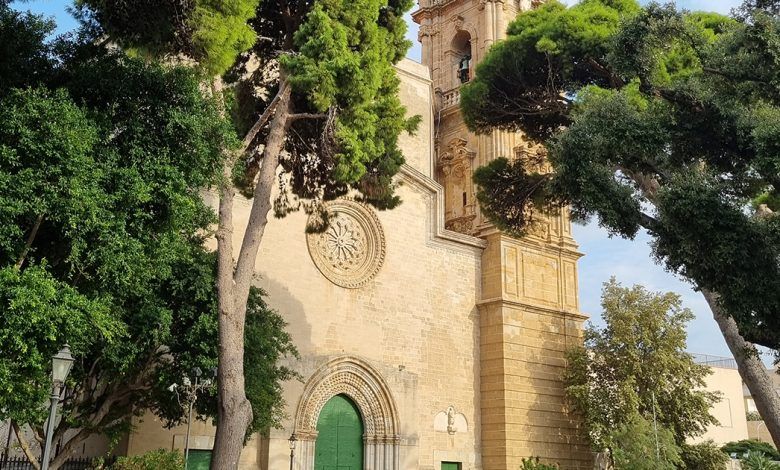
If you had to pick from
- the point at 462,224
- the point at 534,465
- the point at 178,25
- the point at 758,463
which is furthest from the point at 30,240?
the point at 758,463

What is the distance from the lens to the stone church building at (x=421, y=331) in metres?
17.0

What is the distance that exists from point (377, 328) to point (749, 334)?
30.5 ft

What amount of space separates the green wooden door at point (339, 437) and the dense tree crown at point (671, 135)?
5.61 meters

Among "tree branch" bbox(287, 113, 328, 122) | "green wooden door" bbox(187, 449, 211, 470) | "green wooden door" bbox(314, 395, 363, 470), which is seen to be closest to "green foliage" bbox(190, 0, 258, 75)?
"tree branch" bbox(287, 113, 328, 122)

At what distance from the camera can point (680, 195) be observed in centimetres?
1143

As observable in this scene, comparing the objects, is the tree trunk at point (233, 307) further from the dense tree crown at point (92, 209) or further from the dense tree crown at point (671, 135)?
the dense tree crown at point (671, 135)

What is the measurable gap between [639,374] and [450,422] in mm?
5152

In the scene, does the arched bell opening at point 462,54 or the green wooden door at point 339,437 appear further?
the arched bell opening at point 462,54

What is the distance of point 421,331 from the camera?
19125mm

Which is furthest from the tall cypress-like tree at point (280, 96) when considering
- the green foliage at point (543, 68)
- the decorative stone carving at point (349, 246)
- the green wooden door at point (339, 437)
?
the green wooden door at point (339, 437)

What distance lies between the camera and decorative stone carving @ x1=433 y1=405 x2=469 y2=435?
1898 cm

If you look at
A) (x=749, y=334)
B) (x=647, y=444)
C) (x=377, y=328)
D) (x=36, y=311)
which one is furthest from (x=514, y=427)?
(x=36, y=311)

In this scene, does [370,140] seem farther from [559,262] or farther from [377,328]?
[559,262]

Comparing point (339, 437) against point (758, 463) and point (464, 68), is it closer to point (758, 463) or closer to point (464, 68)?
point (758, 463)
